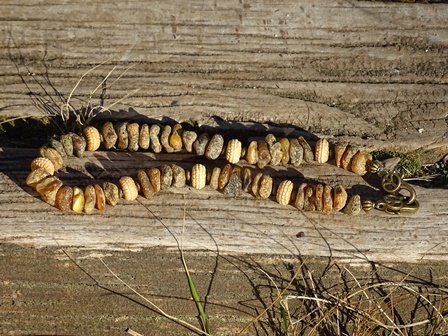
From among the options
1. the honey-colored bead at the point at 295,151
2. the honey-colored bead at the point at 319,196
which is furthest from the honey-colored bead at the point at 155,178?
the honey-colored bead at the point at 319,196

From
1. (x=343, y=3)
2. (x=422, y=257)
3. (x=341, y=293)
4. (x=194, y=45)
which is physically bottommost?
(x=341, y=293)

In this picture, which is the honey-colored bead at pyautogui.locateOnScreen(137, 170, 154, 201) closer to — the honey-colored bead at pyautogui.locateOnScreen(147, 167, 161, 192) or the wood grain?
the honey-colored bead at pyautogui.locateOnScreen(147, 167, 161, 192)

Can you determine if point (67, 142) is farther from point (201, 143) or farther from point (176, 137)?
point (201, 143)

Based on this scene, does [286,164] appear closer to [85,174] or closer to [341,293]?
[341,293]

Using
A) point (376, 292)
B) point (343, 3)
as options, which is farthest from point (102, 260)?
point (343, 3)

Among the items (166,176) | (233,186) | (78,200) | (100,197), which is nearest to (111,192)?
(100,197)

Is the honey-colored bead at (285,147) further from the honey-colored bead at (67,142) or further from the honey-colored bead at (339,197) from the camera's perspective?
the honey-colored bead at (67,142)

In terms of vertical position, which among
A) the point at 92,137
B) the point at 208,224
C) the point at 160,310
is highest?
the point at 92,137
